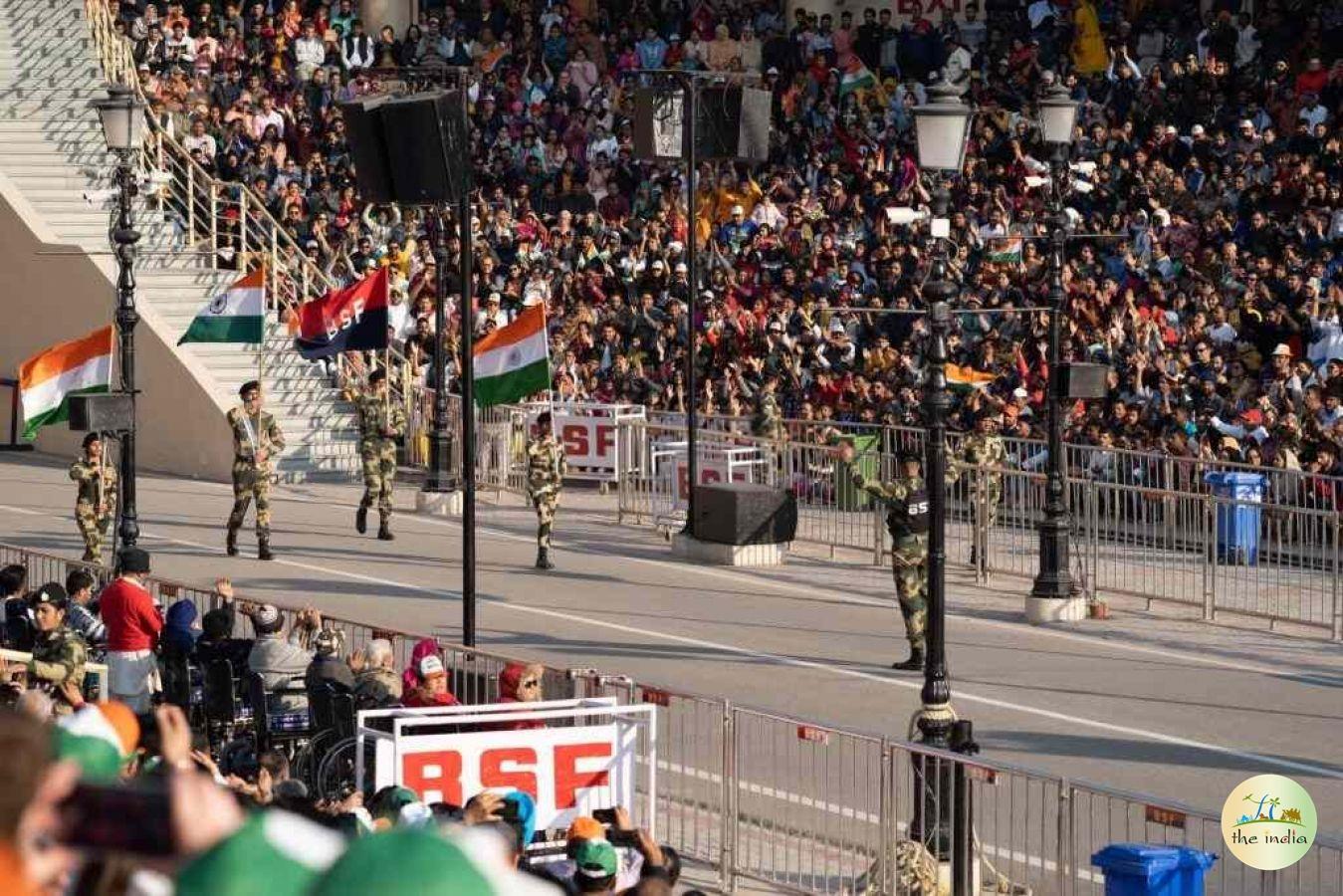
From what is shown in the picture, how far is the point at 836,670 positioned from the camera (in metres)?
20.5

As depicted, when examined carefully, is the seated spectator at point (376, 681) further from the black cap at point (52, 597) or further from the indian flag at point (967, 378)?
the indian flag at point (967, 378)

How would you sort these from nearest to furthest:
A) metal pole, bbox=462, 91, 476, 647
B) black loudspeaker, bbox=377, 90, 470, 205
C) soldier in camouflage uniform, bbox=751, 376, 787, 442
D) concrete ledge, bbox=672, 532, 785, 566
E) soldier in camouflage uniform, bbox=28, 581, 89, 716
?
1. soldier in camouflage uniform, bbox=28, 581, 89, 716
2. metal pole, bbox=462, 91, 476, 647
3. black loudspeaker, bbox=377, 90, 470, 205
4. concrete ledge, bbox=672, 532, 785, 566
5. soldier in camouflage uniform, bbox=751, 376, 787, 442

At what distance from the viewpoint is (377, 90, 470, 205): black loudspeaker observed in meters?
16.9

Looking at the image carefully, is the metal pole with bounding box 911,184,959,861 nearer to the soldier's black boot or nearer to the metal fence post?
the metal fence post

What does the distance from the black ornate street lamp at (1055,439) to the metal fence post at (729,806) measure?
8.84 m

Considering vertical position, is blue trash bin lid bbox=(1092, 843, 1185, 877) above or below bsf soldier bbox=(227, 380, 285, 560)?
below

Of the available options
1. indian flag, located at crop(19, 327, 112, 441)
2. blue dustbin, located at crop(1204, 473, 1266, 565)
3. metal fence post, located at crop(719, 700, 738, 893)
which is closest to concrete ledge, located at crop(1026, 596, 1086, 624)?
blue dustbin, located at crop(1204, 473, 1266, 565)

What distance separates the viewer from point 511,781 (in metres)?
13.0

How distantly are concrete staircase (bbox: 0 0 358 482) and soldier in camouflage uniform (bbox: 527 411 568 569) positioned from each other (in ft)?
21.3

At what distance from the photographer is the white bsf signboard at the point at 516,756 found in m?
13.0

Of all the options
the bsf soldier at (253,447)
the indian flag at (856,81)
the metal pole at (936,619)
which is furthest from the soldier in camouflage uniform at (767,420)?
the metal pole at (936,619)

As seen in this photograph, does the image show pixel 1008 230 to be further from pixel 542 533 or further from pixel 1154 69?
pixel 542 533

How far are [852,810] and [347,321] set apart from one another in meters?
13.7

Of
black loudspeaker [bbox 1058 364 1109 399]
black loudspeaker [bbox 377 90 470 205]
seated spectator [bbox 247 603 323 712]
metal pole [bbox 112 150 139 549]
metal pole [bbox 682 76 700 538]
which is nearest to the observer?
seated spectator [bbox 247 603 323 712]
